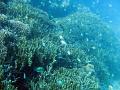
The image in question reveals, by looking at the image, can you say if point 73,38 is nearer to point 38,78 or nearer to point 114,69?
point 114,69

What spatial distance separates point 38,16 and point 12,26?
3.92m

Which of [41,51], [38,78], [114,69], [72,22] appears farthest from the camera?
[72,22]

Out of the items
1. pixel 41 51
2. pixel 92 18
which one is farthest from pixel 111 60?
pixel 41 51

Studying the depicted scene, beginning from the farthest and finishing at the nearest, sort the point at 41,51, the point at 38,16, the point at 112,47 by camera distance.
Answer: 1. the point at 112,47
2. the point at 38,16
3. the point at 41,51

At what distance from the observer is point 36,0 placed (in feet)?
58.2

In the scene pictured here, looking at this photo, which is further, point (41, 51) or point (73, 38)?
point (73, 38)

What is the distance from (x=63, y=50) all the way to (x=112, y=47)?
1149cm

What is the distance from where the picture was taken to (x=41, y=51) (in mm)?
7344

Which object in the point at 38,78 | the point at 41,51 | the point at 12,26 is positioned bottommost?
the point at 38,78

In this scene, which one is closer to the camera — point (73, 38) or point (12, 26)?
point (12, 26)

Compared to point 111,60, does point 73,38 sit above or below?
above

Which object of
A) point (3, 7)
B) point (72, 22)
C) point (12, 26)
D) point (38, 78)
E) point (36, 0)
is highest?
point (36, 0)

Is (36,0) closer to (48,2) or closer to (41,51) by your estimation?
(48,2)

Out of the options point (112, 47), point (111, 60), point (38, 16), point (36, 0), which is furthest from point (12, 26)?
point (112, 47)
